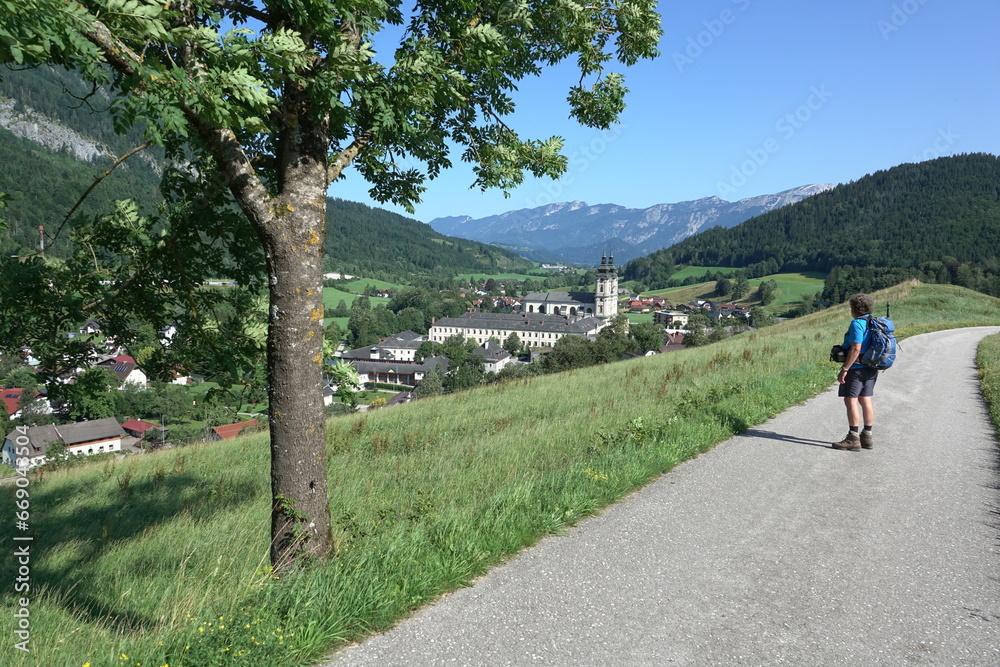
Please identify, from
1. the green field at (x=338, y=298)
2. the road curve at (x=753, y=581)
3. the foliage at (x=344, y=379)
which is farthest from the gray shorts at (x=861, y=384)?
the green field at (x=338, y=298)

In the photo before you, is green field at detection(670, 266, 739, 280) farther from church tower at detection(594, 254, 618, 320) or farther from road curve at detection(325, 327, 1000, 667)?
road curve at detection(325, 327, 1000, 667)

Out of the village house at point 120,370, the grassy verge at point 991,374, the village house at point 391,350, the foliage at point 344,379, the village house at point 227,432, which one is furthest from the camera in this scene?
the village house at point 391,350

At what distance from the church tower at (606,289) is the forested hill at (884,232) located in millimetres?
37366

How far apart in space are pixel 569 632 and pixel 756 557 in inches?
67.7

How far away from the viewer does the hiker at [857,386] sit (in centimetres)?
689

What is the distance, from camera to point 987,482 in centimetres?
554

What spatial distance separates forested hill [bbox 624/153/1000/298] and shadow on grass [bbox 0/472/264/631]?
105 meters

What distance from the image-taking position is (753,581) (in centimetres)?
361

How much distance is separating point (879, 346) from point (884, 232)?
166 m

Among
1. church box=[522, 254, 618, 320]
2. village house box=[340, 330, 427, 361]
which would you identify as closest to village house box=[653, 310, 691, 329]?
church box=[522, 254, 618, 320]

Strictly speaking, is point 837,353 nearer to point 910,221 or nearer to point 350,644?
point 350,644

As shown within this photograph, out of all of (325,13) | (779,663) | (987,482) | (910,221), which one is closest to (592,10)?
(325,13)

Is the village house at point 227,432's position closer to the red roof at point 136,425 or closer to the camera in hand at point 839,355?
the camera in hand at point 839,355

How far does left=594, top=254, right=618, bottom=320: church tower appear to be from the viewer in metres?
150
